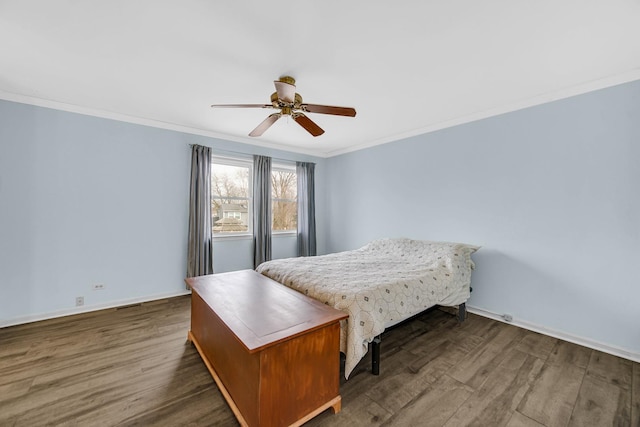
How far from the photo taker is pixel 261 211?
4371 mm

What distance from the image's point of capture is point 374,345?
1936mm

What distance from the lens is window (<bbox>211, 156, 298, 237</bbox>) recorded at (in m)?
4.14

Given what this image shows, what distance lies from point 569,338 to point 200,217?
458cm

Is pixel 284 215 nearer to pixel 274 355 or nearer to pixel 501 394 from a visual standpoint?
pixel 274 355

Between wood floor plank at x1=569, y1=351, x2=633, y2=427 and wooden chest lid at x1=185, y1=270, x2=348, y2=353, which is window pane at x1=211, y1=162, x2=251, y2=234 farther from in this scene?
wood floor plank at x1=569, y1=351, x2=633, y2=427

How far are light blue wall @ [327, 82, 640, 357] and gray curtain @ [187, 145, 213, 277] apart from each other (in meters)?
3.12

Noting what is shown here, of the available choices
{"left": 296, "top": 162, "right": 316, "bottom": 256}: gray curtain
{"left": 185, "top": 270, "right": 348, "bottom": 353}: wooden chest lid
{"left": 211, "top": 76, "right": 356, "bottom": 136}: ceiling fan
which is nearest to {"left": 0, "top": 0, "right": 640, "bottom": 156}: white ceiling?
{"left": 211, "top": 76, "right": 356, "bottom": 136}: ceiling fan

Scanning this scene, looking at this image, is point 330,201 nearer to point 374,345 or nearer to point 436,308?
point 436,308

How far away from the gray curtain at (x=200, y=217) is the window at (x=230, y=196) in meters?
0.23

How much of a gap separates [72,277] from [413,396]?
12.5 ft

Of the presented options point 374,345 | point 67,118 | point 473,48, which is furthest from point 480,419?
point 67,118

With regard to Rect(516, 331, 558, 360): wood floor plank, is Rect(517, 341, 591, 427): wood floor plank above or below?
below

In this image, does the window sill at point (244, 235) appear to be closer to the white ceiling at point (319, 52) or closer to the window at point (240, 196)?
the window at point (240, 196)

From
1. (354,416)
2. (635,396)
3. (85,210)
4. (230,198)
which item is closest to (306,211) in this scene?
(230,198)
